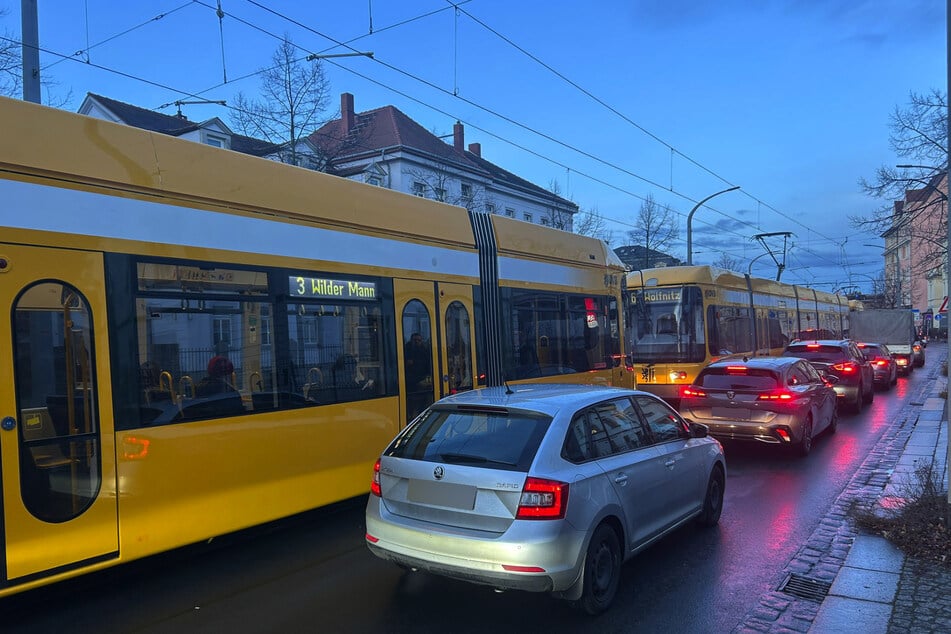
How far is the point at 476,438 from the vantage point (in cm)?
481

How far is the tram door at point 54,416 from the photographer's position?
4.32 m

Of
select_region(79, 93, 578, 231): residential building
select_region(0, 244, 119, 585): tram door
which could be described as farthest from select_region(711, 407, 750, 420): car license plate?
select_region(79, 93, 578, 231): residential building

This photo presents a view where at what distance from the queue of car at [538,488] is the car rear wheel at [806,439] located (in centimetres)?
486

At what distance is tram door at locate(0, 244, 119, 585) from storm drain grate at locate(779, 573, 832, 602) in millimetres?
5040

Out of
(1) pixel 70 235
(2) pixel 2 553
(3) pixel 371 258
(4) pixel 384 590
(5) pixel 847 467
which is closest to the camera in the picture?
(2) pixel 2 553

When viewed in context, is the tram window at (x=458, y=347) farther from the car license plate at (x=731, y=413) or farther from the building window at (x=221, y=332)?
the car license plate at (x=731, y=413)

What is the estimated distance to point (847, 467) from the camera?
31.4 ft

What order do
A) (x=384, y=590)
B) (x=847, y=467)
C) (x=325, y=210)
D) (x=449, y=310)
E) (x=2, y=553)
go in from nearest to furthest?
(x=2, y=553) → (x=384, y=590) → (x=325, y=210) → (x=449, y=310) → (x=847, y=467)

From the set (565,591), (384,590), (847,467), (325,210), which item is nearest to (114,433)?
(384,590)

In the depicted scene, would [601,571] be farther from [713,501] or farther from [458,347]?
[458,347]

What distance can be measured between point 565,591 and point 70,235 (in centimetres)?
423

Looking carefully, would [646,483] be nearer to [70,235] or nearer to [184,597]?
[184,597]

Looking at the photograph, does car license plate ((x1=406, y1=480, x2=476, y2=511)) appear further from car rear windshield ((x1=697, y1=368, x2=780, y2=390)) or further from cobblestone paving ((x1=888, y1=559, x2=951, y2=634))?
car rear windshield ((x1=697, y1=368, x2=780, y2=390))

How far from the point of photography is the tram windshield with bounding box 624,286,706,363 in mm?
16406
